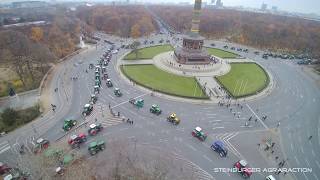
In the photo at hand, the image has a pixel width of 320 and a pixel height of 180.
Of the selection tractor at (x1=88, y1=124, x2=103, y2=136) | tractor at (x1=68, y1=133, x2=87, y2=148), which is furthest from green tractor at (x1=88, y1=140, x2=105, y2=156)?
tractor at (x1=88, y1=124, x2=103, y2=136)

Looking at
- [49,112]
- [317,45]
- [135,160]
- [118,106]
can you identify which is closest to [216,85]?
[118,106]

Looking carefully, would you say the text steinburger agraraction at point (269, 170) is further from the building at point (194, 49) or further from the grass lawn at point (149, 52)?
the grass lawn at point (149, 52)

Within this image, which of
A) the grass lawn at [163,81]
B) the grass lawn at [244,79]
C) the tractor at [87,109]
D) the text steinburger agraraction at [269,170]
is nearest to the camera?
the text steinburger agraraction at [269,170]

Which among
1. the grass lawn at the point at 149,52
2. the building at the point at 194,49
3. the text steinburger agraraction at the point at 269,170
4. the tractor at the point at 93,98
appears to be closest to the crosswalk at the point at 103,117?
the tractor at the point at 93,98

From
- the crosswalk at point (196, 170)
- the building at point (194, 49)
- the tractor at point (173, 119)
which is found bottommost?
the crosswalk at point (196, 170)

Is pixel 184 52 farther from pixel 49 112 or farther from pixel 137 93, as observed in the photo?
pixel 49 112

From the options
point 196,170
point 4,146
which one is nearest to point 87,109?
point 4,146
